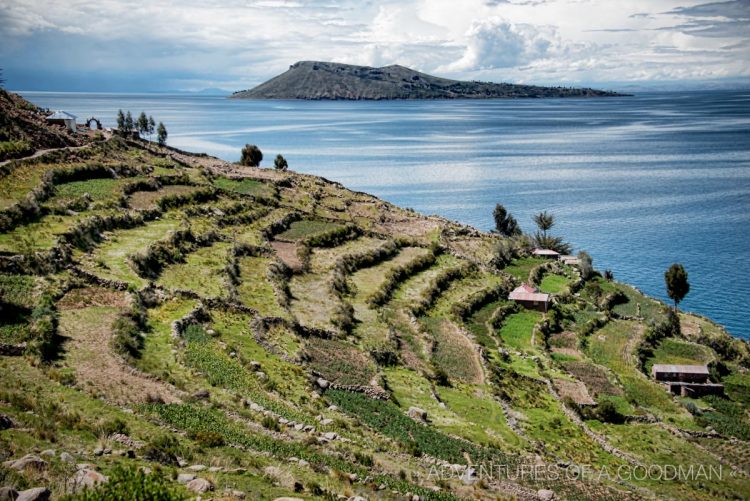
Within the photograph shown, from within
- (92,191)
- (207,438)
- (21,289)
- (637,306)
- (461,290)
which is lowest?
(637,306)

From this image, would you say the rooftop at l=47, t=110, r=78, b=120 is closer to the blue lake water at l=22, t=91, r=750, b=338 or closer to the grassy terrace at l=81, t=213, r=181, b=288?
the grassy terrace at l=81, t=213, r=181, b=288

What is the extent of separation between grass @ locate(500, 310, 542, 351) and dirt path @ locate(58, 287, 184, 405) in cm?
3224

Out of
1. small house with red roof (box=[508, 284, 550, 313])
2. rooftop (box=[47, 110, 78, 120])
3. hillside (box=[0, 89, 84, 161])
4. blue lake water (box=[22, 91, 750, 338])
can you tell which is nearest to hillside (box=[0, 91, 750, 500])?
small house with red roof (box=[508, 284, 550, 313])

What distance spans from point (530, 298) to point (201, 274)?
33201 millimetres

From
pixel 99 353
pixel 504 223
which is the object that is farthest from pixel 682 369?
pixel 504 223

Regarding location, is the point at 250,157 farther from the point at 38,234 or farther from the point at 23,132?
the point at 38,234

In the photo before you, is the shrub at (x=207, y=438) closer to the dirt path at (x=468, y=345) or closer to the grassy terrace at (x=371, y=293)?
the grassy terrace at (x=371, y=293)

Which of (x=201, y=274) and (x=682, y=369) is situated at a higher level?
(x=201, y=274)

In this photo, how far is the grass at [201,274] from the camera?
45.3m

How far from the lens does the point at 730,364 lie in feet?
181

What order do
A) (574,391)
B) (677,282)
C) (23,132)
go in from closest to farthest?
(574,391) < (677,282) < (23,132)

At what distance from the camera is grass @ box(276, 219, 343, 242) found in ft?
228

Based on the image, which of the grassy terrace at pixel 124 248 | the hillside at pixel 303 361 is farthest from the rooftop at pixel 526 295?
the grassy terrace at pixel 124 248

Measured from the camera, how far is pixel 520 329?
58.8 m
